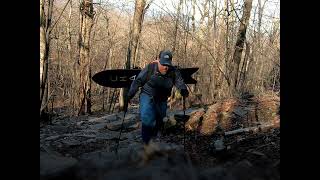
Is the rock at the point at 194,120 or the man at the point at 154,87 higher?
the man at the point at 154,87

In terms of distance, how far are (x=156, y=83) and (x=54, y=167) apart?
10.3 feet

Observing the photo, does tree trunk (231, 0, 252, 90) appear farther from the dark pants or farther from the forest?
the dark pants

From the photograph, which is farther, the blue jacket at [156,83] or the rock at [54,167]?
the blue jacket at [156,83]

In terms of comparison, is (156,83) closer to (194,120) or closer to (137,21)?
(194,120)

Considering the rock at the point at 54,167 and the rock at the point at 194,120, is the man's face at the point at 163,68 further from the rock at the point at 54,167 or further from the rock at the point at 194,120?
the rock at the point at 194,120

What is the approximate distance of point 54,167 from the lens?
4723mm

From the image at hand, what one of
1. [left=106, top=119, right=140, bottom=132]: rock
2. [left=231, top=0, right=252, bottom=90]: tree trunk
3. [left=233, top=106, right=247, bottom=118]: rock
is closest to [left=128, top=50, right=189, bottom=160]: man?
[left=233, top=106, right=247, bottom=118]: rock

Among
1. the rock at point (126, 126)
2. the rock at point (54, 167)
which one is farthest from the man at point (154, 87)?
the rock at point (126, 126)

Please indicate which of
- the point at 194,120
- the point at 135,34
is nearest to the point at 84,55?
the point at 135,34

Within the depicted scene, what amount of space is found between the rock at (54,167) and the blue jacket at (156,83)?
2639mm

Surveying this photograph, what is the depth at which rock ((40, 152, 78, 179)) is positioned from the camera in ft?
15.0

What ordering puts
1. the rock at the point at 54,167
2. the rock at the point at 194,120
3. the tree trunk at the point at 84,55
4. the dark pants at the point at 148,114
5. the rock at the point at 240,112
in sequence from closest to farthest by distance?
1. the rock at the point at 54,167
2. the dark pants at the point at 148,114
3. the rock at the point at 194,120
4. the rock at the point at 240,112
5. the tree trunk at the point at 84,55

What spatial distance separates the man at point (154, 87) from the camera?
24.4 feet
